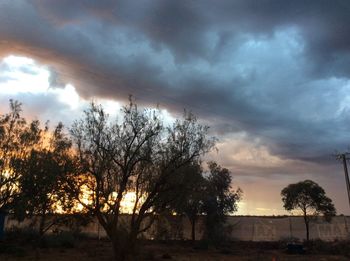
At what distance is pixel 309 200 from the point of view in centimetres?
5359

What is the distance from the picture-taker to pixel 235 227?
55750 millimetres

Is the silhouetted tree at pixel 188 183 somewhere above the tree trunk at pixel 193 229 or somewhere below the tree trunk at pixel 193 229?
above

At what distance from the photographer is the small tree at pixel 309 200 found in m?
53.0

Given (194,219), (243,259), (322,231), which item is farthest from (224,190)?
(243,259)

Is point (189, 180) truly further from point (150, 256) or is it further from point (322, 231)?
point (322, 231)

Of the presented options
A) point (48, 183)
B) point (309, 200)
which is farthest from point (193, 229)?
point (48, 183)

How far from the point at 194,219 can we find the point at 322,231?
17392 mm

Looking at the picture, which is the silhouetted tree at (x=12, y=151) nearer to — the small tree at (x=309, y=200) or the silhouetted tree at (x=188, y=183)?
the silhouetted tree at (x=188, y=183)

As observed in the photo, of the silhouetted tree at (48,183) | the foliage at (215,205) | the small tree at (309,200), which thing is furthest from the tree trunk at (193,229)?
the silhouetted tree at (48,183)

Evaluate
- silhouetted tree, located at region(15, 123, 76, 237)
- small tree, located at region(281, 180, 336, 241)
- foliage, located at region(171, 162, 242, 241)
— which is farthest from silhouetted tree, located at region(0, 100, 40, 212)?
small tree, located at region(281, 180, 336, 241)

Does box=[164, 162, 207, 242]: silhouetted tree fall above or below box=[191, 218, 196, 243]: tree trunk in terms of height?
above

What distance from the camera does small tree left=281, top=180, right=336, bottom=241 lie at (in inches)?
2088

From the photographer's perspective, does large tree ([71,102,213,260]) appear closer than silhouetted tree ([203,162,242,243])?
Yes

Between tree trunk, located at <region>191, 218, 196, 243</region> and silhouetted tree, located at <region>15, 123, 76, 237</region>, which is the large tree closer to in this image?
silhouetted tree, located at <region>15, 123, 76, 237</region>
